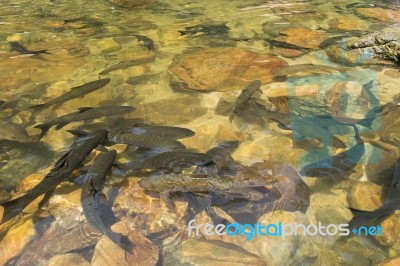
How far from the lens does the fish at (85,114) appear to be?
191 inches

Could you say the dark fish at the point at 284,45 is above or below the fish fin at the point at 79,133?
above

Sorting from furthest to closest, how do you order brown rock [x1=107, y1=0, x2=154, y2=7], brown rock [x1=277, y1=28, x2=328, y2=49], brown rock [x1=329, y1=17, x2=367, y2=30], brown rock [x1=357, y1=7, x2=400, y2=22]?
brown rock [x1=107, y1=0, x2=154, y2=7] < brown rock [x1=357, y1=7, x2=400, y2=22] < brown rock [x1=329, y1=17, x2=367, y2=30] < brown rock [x1=277, y1=28, x2=328, y2=49]

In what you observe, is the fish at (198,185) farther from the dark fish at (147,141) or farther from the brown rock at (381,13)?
the brown rock at (381,13)

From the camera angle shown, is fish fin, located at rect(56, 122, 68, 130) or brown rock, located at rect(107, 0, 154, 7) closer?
fish fin, located at rect(56, 122, 68, 130)

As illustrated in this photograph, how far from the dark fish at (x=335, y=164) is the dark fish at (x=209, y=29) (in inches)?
184

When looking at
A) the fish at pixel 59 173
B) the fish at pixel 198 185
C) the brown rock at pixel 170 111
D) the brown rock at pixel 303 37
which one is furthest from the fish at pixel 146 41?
the fish at pixel 198 185

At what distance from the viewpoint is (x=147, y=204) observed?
143 inches

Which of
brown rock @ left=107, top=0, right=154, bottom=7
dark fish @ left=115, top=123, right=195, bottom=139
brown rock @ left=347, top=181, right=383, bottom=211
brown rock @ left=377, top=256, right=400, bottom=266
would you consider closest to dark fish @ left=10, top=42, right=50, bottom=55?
brown rock @ left=107, top=0, right=154, bottom=7

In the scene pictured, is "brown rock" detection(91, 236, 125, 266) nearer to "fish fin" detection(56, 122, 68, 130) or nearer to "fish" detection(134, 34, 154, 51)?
"fish fin" detection(56, 122, 68, 130)

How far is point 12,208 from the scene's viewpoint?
352cm

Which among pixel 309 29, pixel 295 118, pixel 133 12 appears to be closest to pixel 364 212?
pixel 295 118

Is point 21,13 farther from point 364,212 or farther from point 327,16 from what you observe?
point 364,212

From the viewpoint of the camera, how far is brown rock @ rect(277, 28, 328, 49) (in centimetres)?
742

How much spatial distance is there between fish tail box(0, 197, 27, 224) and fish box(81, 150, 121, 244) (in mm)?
565
